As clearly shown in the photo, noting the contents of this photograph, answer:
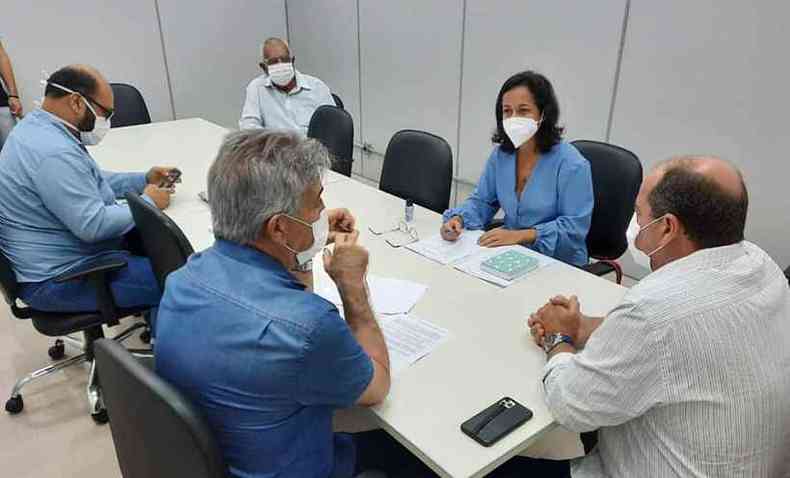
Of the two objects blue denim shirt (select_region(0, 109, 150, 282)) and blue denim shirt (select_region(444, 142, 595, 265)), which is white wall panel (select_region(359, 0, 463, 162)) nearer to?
blue denim shirt (select_region(444, 142, 595, 265))

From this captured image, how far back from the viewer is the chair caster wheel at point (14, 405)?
2.29m

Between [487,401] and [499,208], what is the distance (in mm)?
1308

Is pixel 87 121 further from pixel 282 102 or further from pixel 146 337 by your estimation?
pixel 282 102

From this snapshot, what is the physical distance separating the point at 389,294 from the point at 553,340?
20.1 inches

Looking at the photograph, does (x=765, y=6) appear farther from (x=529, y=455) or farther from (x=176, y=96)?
(x=176, y=96)

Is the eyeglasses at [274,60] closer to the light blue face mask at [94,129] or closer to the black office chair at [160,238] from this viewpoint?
the light blue face mask at [94,129]

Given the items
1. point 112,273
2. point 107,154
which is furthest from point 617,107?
point 107,154

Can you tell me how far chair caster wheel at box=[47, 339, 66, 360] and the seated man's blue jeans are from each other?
663mm

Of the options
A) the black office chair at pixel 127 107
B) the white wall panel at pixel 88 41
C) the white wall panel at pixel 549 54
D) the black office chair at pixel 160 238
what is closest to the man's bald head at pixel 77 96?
the black office chair at pixel 160 238

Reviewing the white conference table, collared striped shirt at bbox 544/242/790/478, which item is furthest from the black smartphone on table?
collared striped shirt at bbox 544/242/790/478

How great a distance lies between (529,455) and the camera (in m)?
1.47

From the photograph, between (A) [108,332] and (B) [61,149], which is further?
(A) [108,332]

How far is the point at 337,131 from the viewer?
335cm

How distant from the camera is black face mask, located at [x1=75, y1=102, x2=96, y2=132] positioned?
2.15m
